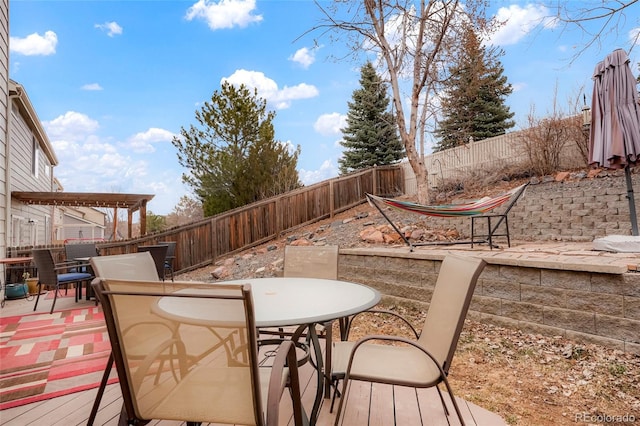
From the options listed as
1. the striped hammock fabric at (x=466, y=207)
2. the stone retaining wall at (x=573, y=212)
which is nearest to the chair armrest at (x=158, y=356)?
the striped hammock fabric at (x=466, y=207)

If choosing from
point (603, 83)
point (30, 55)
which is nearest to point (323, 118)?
point (30, 55)

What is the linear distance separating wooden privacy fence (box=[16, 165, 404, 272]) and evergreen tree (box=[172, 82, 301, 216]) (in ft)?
7.31

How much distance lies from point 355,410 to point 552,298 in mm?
2063

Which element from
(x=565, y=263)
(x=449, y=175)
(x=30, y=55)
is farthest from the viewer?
(x=449, y=175)

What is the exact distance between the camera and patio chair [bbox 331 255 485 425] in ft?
4.71

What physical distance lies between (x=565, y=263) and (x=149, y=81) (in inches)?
533

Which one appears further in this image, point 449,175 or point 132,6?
point 449,175

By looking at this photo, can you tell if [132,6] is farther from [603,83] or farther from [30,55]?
[603,83]

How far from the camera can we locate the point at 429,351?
5.39ft

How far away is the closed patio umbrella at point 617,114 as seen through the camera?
11.8ft

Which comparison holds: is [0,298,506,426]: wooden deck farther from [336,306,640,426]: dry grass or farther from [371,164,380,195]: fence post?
[371,164,380,195]: fence post

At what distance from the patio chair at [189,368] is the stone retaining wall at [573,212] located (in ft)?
18.9

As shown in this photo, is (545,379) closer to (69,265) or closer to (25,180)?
(69,265)

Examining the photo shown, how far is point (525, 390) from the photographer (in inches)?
86.0
